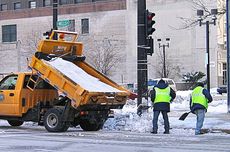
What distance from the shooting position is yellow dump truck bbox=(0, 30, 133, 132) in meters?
15.7

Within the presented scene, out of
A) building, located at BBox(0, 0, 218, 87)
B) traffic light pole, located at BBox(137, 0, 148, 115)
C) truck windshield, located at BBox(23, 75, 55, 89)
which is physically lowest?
truck windshield, located at BBox(23, 75, 55, 89)

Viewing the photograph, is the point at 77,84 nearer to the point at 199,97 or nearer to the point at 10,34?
the point at 199,97

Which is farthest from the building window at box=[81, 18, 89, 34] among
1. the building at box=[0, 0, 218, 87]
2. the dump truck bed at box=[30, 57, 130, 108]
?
the dump truck bed at box=[30, 57, 130, 108]

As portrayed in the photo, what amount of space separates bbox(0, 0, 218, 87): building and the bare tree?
343 mm

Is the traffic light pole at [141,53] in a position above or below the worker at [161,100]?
above

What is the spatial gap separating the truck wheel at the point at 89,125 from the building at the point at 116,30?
163 feet

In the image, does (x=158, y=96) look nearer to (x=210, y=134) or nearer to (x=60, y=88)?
(x=210, y=134)

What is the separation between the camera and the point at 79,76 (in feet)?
53.3

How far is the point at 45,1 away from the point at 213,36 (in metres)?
30.5

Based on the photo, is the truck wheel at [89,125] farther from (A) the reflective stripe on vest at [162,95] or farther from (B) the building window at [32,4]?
(B) the building window at [32,4]

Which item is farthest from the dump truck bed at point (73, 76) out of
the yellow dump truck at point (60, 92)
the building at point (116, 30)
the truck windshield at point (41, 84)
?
the building at point (116, 30)

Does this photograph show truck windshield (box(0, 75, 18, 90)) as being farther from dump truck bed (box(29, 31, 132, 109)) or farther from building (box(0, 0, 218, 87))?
building (box(0, 0, 218, 87))

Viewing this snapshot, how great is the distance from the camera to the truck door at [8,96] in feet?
56.5

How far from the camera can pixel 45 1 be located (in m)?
86.3
